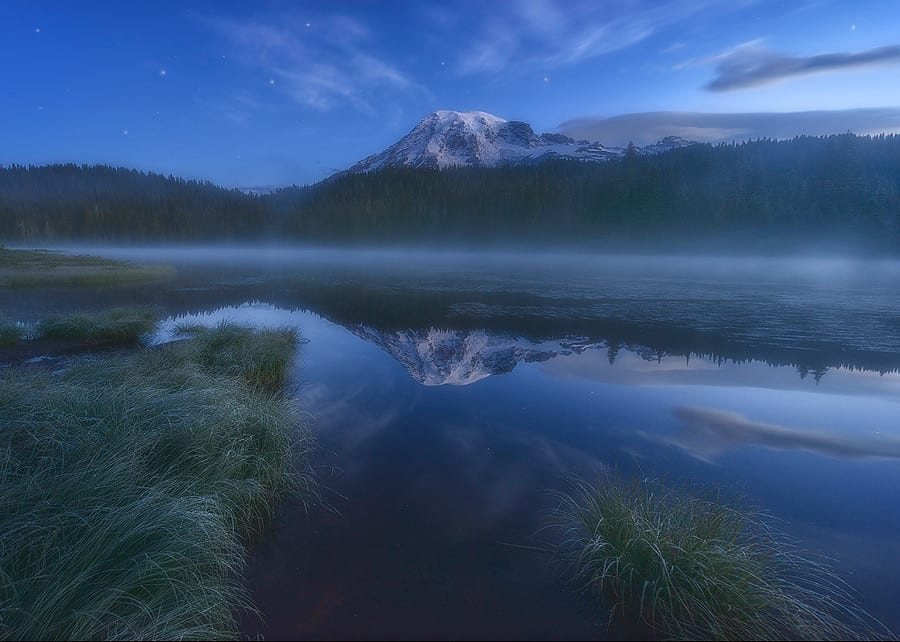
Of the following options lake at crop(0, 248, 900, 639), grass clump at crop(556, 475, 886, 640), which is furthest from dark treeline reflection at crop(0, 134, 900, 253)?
grass clump at crop(556, 475, 886, 640)

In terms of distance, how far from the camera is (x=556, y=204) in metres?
102

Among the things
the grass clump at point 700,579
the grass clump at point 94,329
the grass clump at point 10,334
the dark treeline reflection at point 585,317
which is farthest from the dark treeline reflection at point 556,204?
the grass clump at point 10,334

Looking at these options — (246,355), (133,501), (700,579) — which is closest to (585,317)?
(246,355)

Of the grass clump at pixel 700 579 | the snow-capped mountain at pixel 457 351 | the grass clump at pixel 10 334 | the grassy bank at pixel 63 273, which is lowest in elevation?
the snow-capped mountain at pixel 457 351

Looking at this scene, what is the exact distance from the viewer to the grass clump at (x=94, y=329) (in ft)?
48.0

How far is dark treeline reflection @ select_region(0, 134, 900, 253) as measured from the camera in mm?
78250

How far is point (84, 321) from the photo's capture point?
15.4 meters

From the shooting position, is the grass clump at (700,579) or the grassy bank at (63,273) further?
the grassy bank at (63,273)

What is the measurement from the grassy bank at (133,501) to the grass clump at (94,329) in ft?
27.9

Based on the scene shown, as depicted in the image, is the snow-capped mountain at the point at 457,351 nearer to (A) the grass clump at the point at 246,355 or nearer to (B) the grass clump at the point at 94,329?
(A) the grass clump at the point at 246,355

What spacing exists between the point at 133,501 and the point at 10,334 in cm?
1369

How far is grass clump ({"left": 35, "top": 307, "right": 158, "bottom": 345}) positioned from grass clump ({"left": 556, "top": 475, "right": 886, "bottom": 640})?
15646 mm

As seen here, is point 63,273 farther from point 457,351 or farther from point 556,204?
point 556,204

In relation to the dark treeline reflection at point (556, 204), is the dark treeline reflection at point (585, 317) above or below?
below
